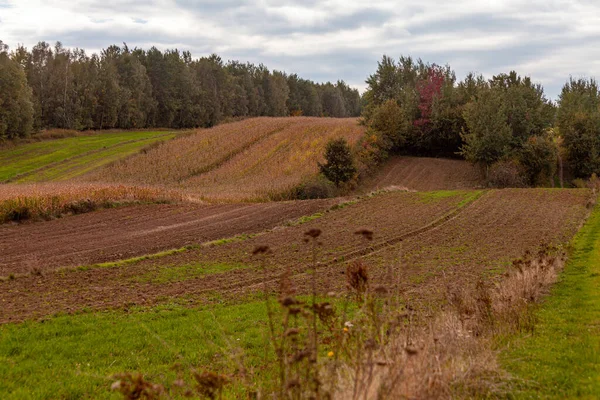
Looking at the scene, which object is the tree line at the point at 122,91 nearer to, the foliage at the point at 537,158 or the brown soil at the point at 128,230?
the brown soil at the point at 128,230

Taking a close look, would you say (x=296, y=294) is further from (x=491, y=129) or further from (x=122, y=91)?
(x=122, y=91)

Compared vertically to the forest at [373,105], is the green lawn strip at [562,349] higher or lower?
lower

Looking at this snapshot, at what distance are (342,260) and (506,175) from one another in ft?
104

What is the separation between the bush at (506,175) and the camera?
46.0 metres

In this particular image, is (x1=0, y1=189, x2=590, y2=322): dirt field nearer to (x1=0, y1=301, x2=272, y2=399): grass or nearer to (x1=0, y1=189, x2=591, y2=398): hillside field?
(x1=0, y1=189, x2=591, y2=398): hillside field

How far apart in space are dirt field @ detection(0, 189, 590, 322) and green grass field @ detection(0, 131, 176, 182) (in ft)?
115

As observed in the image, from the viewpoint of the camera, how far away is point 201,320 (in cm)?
1175

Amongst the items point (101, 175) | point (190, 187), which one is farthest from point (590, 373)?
point (101, 175)

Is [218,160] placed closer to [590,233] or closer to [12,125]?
[12,125]

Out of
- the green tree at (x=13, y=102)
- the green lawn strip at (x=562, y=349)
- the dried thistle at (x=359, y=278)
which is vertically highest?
the green tree at (x=13, y=102)

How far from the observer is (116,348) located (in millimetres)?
9844

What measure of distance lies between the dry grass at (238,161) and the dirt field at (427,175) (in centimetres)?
579

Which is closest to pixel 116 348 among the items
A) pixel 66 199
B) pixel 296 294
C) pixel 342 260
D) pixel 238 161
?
pixel 296 294

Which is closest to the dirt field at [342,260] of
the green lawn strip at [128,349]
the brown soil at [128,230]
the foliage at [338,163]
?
the green lawn strip at [128,349]
